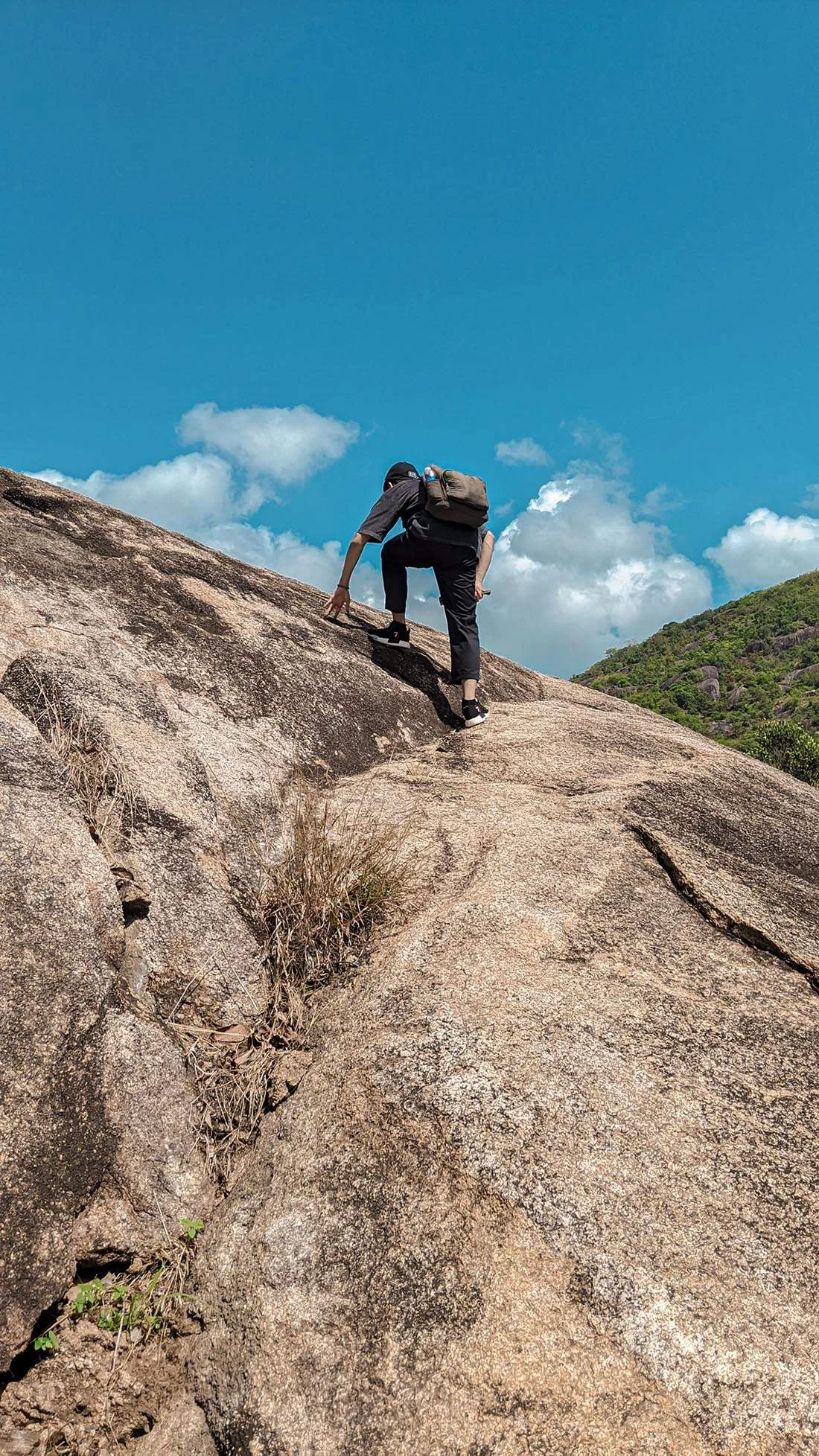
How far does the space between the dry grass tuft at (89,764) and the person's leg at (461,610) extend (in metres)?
2.97

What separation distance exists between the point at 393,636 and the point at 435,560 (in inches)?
26.7

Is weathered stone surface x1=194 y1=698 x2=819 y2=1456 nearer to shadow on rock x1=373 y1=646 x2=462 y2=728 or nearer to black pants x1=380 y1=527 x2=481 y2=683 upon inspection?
shadow on rock x1=373 y1=646 x2=462 y2=728

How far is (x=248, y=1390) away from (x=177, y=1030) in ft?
3.93

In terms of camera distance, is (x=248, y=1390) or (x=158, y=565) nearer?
(x=248, y=1390)

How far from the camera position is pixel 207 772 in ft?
14.4

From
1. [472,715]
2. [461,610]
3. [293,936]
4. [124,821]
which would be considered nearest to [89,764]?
[124,821]

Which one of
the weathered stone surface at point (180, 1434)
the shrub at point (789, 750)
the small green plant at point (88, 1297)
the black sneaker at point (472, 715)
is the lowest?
the weathered stone surface at point (180, 1434)

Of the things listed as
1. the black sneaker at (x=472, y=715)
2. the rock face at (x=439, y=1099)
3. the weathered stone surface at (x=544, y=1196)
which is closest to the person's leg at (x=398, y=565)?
the black sneaker at (x=472, y=715)

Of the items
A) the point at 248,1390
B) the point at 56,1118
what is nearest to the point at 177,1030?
the point at 56,1118

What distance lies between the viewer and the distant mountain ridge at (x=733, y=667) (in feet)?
202

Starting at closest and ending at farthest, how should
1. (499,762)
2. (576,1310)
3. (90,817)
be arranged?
(576,1310) → (90,817) → (499,762)

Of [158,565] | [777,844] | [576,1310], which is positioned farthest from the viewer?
[158,565]

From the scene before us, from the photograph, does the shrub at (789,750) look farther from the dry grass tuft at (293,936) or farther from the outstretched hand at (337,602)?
the dry grass tuft at (293,936)

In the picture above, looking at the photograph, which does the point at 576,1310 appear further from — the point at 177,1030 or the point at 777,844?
the point at 777,844
